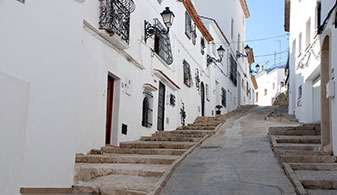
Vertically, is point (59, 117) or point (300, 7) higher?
point (300, 7)

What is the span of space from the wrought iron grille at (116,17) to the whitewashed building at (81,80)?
3 cm

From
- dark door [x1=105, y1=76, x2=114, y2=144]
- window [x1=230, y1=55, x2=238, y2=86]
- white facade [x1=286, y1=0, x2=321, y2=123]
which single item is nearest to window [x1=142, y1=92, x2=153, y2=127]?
dark door [x1=105, y1=76, x2=114, y2=144]

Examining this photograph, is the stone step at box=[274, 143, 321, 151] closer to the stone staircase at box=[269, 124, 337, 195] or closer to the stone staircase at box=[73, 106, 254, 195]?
the stone staircase at box=[269, 124, 337, 195]

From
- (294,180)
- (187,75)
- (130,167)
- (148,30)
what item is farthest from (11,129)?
(187,75)

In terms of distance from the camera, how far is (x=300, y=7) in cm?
1703

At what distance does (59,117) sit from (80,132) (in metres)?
1.98

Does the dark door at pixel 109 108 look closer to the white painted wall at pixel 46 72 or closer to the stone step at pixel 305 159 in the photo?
the white painted wall at pixel 46 72

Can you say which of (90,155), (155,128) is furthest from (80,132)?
(155,128)

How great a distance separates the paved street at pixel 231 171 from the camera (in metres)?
6.99

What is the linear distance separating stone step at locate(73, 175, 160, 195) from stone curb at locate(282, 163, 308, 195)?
2.28 meters

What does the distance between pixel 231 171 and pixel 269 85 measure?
44913 millimetres

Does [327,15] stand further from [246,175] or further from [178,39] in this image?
[178,39]

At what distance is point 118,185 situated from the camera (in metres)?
7.09

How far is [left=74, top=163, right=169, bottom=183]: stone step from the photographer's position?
783cm
